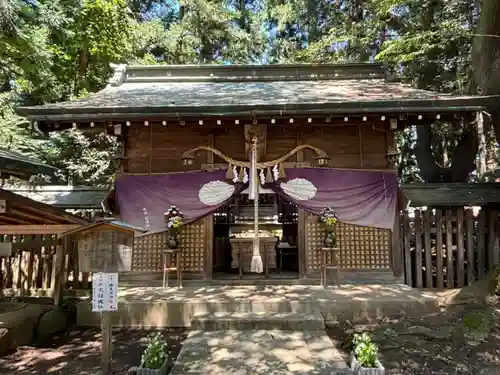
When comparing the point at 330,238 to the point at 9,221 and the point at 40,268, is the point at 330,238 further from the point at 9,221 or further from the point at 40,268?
the point at 40,268

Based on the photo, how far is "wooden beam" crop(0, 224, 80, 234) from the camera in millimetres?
4566

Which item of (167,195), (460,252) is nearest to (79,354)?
(167,195)

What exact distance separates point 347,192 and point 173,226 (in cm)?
350

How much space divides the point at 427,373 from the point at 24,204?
16.3 feet

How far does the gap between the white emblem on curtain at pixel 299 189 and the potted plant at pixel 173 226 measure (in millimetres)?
2146

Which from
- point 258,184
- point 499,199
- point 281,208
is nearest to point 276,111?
point 258,184

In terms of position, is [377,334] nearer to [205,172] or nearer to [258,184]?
[258,184]

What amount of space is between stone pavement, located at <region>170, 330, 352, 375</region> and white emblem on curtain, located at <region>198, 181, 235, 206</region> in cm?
273

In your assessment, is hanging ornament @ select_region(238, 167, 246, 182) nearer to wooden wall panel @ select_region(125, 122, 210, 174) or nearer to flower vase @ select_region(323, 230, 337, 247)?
wooden wall panel @ select_region(125, 122, 210, 174)

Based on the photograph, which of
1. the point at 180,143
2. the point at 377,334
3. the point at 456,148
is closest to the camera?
the point at 377,334

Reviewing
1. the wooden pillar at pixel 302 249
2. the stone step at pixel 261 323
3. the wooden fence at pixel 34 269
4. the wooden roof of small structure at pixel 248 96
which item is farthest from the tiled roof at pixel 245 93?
the stone step at pixel 261 323

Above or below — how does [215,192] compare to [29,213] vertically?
above

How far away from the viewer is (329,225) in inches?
275

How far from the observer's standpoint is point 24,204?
13.6 feet
